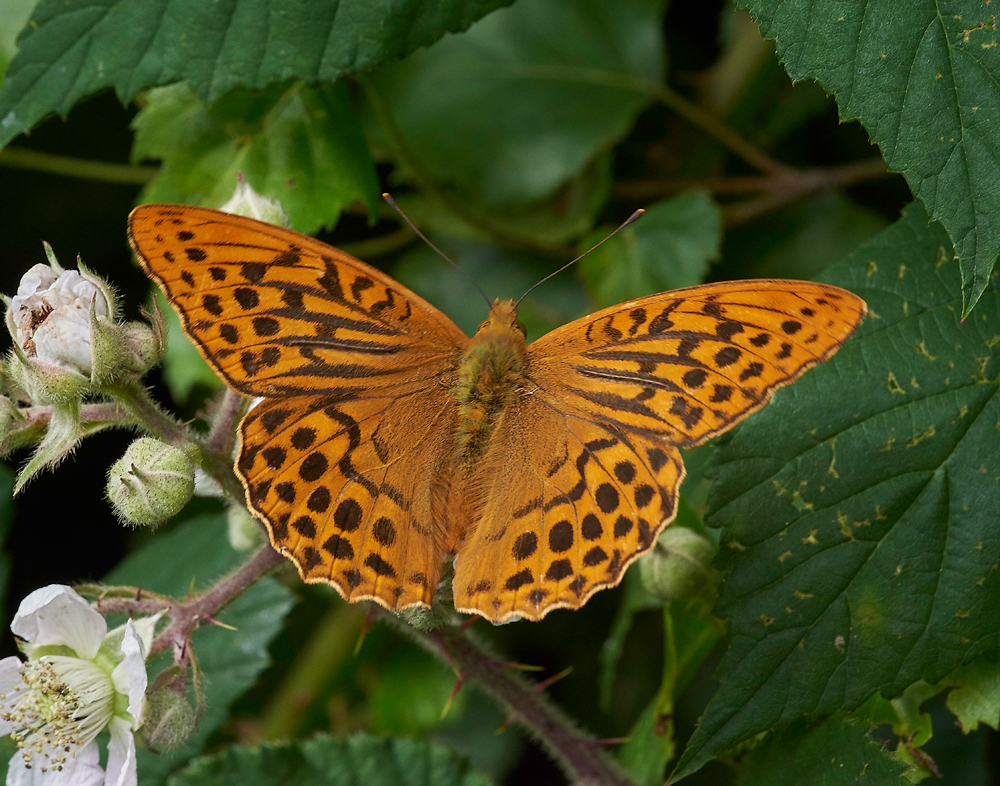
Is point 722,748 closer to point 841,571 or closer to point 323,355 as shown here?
point 841,571

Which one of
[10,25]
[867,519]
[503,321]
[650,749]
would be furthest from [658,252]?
[10,25]

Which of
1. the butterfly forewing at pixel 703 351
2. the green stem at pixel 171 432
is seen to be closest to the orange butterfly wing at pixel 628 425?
the butterfly forewing at pixel 703 351

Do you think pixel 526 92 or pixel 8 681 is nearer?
pixel 8 681

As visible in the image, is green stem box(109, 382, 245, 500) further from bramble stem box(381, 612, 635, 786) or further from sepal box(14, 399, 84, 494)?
bramble stem box(381, 612, 635, 786)

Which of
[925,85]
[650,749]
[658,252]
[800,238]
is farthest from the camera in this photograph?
[800,238]

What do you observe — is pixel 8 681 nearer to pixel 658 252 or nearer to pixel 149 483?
pixel 149 483

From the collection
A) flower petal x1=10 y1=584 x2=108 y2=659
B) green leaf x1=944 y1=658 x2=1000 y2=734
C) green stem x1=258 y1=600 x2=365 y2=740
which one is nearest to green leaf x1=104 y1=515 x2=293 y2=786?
green stem x1=258 y1=600 x2=365 y2=740

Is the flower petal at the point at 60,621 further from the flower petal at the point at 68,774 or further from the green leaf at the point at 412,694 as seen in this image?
the green leaf at the point at 412,694
